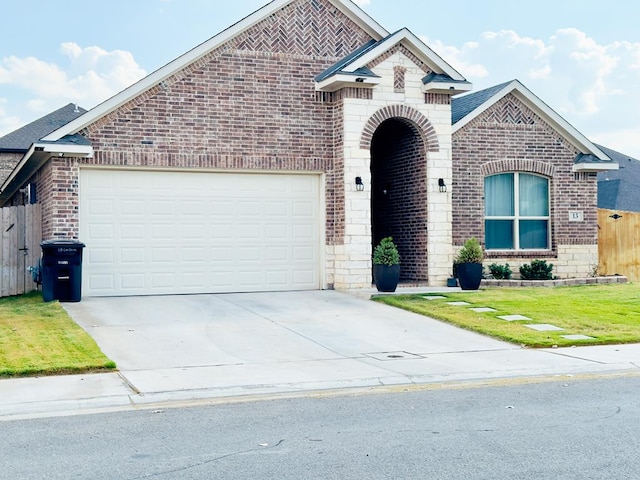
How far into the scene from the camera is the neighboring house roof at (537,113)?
2127 centimetres

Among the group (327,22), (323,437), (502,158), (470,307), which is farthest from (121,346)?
(502,158)

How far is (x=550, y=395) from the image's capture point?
9.27 m

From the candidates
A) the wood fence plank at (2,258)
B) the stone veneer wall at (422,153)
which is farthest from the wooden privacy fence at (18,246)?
the stone veneer wall at (422,153)

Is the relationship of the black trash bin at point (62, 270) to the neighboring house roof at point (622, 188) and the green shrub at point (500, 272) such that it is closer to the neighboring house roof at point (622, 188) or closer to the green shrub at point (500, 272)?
the green shrub at point (500, 272)

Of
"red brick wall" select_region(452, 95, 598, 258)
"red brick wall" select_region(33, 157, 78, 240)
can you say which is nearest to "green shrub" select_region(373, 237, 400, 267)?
"red brick wall" select_region(452, 95, 598, 258)

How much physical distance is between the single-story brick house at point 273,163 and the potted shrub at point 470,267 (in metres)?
0.49

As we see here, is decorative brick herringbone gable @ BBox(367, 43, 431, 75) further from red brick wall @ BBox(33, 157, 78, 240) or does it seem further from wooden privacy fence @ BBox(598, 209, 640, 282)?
wooden privacy fence @ BBox(598, 209, 640, 282)

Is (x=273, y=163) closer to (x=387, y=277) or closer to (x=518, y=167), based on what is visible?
(x=387, y=277)

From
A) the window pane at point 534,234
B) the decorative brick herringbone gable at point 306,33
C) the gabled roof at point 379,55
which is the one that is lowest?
the window pane at point 534,234

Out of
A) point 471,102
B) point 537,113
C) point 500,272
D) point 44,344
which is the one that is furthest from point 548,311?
point 44,344

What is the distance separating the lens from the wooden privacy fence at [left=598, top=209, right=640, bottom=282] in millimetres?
23219

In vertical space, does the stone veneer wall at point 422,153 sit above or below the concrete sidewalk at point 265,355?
above

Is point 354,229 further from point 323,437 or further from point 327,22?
point 323,437

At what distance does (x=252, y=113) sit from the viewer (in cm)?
1895
